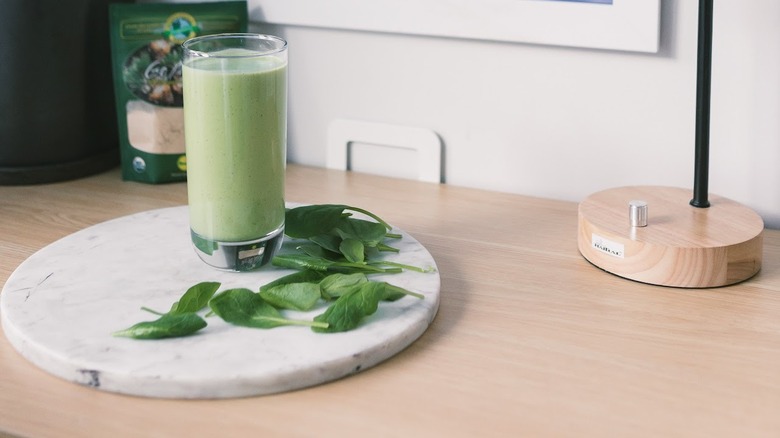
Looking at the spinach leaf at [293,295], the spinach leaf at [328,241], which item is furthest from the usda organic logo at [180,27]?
the spinach leaf at [293,295]

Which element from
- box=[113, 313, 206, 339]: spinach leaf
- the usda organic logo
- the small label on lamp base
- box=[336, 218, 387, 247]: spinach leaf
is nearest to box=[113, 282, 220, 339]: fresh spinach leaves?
box=[113, 313, 206, 339]: spinach leaf

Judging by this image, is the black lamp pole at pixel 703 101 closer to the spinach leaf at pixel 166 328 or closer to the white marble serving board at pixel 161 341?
the white marble serving board at pixel 161 341

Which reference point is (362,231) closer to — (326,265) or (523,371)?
(326,265)

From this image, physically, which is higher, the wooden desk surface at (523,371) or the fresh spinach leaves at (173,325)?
the fresh spinach leaves at (173,325)

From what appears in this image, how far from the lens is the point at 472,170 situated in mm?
1316

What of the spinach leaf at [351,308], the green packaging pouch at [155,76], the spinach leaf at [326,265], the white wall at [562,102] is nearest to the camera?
the spinach leaf at [351,308]

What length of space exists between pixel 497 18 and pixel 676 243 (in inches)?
15.1

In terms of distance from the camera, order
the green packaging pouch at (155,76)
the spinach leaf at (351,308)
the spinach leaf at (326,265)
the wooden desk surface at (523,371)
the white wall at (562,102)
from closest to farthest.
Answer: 1. the wooden desk surface at (523,371)
2. the spinach leaf at (351,308)
3. the spinach leaf at (326,265)
4. the white wall at (562,102)
5. the green packaging pouch at (155,76)

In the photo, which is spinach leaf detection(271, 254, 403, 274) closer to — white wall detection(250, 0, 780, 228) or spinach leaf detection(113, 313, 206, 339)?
spinach leaf detection(113, 313, 206, 339)

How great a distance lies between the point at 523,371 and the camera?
2.77 feet

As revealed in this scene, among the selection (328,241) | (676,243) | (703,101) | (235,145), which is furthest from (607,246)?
(235,145)

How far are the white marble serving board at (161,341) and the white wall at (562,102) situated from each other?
0.85 ft

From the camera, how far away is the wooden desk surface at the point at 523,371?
0.76 m

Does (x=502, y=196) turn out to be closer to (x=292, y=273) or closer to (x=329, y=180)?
(x=329, y=180)
